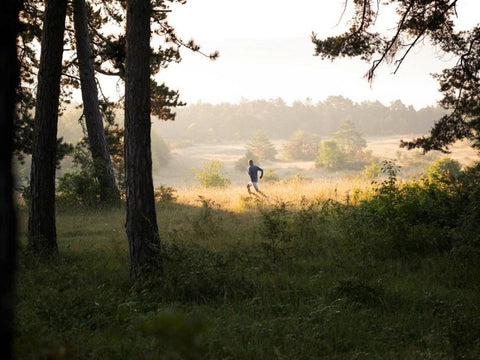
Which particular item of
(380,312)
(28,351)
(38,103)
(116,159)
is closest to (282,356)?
(380,312)

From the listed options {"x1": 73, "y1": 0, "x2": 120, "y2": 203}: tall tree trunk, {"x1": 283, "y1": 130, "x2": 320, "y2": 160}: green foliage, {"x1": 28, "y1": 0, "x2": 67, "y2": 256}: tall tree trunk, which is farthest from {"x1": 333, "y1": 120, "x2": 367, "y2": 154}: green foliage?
{"x1": 28, "y1": 0, "x2": 67, "y2": 256}: tall tree trunk

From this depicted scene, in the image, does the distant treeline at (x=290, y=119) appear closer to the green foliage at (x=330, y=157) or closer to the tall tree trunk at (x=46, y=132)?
the green foliage at (x=330, y=157)

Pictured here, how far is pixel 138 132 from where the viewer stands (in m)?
6.41

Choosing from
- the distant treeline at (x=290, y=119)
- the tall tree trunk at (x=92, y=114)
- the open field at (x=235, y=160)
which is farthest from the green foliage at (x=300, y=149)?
the tall tree trunk at (x=92, y=114)

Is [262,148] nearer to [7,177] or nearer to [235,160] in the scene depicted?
[235,160]

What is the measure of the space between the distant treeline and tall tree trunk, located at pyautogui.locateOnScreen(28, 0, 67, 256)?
366ft

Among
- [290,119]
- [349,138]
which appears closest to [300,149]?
[349,138]

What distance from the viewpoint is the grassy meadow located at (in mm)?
4125

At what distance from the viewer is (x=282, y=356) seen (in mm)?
3934

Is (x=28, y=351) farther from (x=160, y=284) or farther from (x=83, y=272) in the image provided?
(x=83, y=272)

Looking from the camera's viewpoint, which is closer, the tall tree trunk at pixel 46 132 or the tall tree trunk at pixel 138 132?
the tall tree trunk at pixel 138 132

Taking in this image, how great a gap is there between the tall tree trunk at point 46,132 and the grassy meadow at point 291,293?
1.89 ft

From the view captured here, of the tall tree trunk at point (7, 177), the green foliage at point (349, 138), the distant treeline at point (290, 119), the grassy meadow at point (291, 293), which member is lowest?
the grassy meadow at point (291, 293)

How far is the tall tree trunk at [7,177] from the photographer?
147 centimetres
